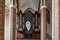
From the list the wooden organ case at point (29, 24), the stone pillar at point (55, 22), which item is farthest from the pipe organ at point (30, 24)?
the stone pillar at point (55, 22)

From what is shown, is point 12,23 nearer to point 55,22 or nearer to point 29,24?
point 29,24

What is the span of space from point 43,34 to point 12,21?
10.3 ft

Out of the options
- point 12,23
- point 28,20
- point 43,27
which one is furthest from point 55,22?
point 28,20

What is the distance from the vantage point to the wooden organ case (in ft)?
79.6

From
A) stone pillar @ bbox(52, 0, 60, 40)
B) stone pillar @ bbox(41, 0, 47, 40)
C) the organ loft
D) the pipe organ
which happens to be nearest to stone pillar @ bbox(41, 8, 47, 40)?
stone pillar @ bbox(41, 0, 47, 40)

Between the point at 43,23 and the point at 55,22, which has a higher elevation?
the point at 55,22

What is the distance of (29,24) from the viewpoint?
24734mm

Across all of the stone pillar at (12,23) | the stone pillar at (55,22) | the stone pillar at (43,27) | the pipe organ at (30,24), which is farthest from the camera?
the pipe organ at (30,24)

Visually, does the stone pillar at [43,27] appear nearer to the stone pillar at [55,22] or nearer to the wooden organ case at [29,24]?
the wooden organ case at [29,24]

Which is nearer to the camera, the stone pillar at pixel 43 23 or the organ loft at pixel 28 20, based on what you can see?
the stone pillar at pixel 43 23

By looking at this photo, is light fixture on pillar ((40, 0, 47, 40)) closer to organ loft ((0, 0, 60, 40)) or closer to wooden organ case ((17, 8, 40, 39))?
organ loft ((0, 0, 60, 40))

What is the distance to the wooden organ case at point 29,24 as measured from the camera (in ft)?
79.6

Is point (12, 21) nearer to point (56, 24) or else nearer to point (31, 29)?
point (31, 29)

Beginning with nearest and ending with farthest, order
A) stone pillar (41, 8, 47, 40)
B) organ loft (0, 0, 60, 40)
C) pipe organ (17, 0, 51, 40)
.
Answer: stone pillar (41, 8, 47, 40)
organ loft (0, 0, 60, 40)
pipe organ (17, 0, 51, 40)
